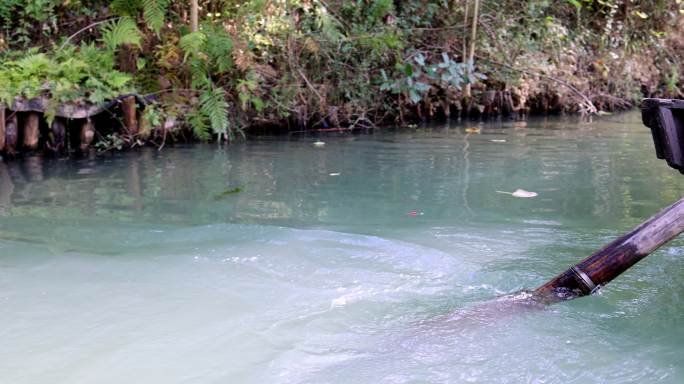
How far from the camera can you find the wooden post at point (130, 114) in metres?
8.83

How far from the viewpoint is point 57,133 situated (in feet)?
28.2

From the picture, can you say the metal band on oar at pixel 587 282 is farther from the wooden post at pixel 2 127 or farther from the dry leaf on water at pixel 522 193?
the wooden post at pixel 2 127

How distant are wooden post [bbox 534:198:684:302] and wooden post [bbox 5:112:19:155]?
22.9 feet

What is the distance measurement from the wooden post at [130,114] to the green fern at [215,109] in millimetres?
875

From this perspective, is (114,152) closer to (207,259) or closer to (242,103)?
(242,103)

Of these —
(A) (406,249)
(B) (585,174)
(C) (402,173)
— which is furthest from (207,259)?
(B) (585,174)

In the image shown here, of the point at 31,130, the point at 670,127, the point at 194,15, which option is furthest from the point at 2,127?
the point at 670,127

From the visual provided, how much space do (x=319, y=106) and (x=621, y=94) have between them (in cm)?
762

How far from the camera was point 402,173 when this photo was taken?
7469mm

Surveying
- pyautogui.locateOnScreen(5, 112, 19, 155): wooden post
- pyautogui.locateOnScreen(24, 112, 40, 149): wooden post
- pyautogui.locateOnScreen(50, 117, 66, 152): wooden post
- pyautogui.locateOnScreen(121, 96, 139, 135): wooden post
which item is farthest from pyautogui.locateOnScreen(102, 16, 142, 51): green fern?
pyautogui.locateOnScreen(5, 112, 19, 155): wooden post

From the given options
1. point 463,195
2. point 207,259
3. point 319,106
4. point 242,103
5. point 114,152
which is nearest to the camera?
point 207,259

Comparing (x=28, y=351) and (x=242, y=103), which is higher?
(x=242, y=103)

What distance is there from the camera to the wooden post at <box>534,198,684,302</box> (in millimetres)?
3127

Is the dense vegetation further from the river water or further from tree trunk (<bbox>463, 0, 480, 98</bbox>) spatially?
the river water
